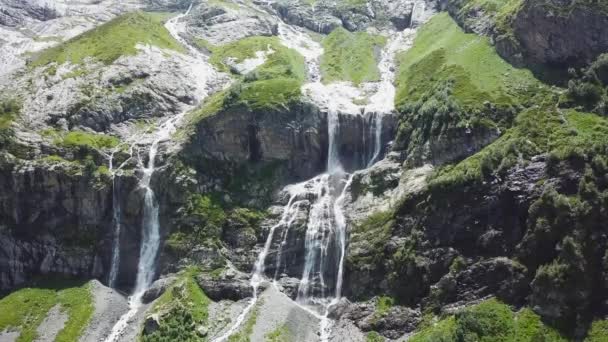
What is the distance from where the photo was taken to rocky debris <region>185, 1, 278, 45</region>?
531 feet

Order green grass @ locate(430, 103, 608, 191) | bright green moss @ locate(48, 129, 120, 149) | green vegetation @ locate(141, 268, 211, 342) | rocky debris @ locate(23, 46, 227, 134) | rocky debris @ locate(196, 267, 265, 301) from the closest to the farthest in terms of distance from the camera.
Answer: green vegetation @ locate(141, 268, 211, 342), green grass @ locate(430, 103, 608, 191), rocky debris @ locate(196, 267, 265, 301), bright green moss @ locate(48, 129, 120, 149), rocky debris @ locate(23, 46, 227, 134)

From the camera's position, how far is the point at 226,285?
253 feet

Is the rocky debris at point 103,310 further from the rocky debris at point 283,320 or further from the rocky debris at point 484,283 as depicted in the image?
the rocky debris at point 484,283

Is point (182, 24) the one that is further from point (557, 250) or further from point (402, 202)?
point (557, 250)

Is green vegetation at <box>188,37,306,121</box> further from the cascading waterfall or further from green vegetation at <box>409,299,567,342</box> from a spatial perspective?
green vegetation at <box>409,299,567,342</box>

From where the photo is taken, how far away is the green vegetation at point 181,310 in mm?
68625

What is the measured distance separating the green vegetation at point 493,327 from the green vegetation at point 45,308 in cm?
4348

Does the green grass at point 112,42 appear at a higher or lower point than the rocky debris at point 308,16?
lower

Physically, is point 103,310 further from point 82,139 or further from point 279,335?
point 82,139

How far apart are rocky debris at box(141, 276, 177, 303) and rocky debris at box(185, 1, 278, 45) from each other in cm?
9262

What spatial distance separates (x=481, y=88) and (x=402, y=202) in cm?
2745

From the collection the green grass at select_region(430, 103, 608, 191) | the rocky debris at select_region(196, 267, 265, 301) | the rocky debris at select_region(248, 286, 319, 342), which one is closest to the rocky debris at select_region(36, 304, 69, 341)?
the rocky debris at select_region(196, 267, 265, 301)

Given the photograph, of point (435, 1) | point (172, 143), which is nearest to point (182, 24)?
point (435, 1)

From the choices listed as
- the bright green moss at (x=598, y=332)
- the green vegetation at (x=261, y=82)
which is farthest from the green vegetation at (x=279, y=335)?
the green vegetation at (x=261, y=82)
